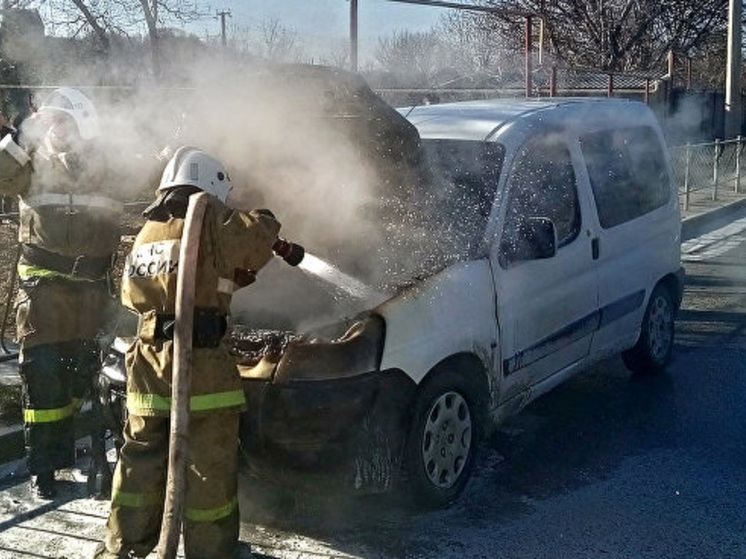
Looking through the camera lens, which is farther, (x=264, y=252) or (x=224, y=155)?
(x=224, y=155)

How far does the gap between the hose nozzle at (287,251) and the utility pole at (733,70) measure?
1748 cm

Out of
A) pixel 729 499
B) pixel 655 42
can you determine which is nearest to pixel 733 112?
pixel 655 42

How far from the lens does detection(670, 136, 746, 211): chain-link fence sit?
14969 mm

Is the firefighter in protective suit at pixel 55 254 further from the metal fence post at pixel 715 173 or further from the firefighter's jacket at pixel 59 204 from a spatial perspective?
the metal fence post at pixel 715 173

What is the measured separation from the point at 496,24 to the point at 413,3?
1546 centimetres

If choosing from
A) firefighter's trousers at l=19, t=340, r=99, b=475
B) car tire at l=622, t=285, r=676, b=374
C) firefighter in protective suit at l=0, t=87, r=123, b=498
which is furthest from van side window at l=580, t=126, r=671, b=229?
firefighter's trousers at l=19, t=340, r=99, b=475

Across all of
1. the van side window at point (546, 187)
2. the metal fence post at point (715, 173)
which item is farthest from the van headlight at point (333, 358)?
the metal fence post at point (715, 173)

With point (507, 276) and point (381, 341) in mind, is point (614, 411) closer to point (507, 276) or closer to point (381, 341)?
point (507, 276)

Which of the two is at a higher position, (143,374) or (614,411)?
(143,374)

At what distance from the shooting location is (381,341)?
12.8ft

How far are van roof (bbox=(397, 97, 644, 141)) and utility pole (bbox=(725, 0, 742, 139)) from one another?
48.0 ft

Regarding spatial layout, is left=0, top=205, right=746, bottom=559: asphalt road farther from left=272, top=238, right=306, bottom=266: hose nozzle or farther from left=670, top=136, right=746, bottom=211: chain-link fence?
left=670, top=136, right=746, bottom=211: chain-link fence

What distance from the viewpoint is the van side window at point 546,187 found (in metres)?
4.88

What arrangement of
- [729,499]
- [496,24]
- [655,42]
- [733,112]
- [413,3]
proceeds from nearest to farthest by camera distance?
[729,499] < [413,3] < [733,112] < [496,24] < [655,42]
